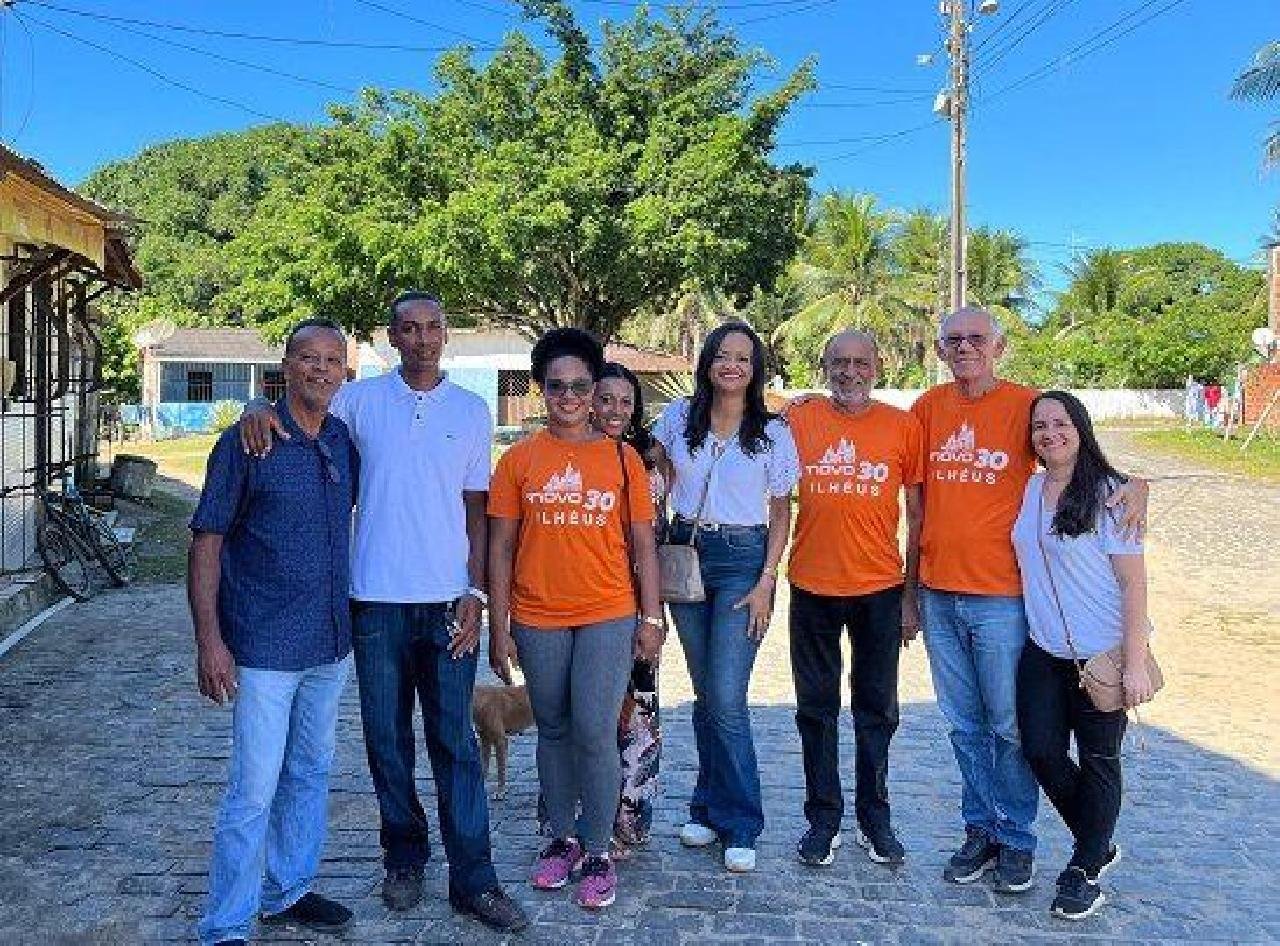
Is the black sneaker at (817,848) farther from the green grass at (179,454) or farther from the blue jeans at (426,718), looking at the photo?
the green grass at (179,454)

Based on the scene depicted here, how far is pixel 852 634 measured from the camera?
4293mm

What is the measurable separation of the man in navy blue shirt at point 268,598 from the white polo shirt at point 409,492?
0.32 ft

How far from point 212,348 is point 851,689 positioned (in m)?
40.9

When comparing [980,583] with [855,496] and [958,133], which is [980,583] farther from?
[958,133]

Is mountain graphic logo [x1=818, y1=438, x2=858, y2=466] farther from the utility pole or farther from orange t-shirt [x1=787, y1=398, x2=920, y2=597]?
the utility pole

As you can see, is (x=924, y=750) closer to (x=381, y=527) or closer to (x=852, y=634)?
(x=852, y=634)

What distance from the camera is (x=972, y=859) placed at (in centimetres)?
420

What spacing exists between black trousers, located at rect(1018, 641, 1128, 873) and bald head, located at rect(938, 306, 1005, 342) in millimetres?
1068

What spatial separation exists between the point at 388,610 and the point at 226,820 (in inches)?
30.2

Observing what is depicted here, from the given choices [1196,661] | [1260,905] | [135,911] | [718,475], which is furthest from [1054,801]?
[1196,661]

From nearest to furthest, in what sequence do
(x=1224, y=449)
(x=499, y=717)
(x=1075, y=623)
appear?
1. (x=1075, y=623)
2. (x=499, y=717)
3. (x=1224, y=449)

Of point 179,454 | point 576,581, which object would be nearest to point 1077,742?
point 576,581

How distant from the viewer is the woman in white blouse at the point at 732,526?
4152 millimetres

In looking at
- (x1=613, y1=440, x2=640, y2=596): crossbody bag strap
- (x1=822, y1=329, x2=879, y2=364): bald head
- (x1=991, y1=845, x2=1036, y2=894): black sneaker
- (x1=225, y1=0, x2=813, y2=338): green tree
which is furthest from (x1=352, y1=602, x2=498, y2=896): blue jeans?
(x1=225, y1=0, x2=813, y2=338): green tree
